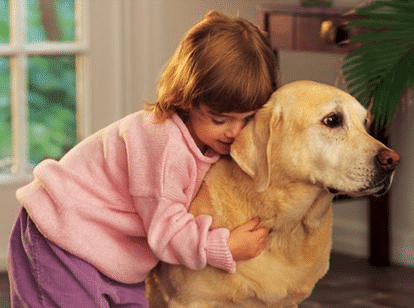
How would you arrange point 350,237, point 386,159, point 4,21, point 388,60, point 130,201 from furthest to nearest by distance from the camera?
point 350,237, point 4,21, point 388,60, point 130,201, point 386,159

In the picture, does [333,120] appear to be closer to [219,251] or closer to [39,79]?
[219,251]

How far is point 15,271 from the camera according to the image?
8.31 feet

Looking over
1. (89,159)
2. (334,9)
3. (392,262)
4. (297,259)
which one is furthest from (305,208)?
(392,262)

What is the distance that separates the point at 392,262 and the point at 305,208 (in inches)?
79.3

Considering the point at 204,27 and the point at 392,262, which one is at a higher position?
the point at 204,27

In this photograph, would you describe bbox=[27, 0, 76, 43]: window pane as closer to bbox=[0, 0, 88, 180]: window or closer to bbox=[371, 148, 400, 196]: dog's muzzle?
bbox=[0, 0, 88, 180]: window

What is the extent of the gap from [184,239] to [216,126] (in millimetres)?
235

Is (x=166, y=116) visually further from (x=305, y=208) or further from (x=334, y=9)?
(x=334, y=9)

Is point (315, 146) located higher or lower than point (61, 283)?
higher

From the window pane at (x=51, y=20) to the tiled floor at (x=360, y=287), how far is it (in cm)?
87

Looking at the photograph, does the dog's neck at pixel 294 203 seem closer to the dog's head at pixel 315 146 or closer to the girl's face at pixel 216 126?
the dog's head at pixel 315 146

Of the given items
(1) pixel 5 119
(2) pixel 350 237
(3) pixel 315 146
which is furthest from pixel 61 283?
(2) pixel 350 237

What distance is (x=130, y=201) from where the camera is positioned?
2.41 m

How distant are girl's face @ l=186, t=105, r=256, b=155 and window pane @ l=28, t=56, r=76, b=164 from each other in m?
1.96
